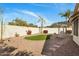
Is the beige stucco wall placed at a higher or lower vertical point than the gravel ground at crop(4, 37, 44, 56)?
higher

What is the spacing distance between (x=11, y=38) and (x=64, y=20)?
0.58 m

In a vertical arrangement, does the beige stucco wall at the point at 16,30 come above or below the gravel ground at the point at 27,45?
above

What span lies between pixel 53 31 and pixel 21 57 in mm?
428

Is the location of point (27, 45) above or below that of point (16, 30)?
below

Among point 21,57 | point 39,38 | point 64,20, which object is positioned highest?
A: point 64,20

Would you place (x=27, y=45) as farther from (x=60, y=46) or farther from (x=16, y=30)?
(x=60, y=46)

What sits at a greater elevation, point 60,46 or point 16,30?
point 16,30

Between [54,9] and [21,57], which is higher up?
[54,9]

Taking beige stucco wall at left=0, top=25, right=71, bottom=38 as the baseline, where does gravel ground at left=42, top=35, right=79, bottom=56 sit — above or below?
below

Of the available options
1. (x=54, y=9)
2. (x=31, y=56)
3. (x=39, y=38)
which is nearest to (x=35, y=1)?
(x=54, y=9)

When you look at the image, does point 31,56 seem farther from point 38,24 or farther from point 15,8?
point 15,8

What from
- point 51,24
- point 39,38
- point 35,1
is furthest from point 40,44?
point 35,1

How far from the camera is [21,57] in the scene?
2.69 m

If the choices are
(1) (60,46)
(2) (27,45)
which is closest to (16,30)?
(2) (27,45)
